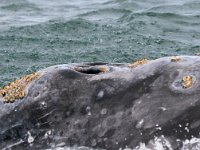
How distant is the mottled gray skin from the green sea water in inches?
249

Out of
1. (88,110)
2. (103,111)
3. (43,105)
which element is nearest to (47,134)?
(43,105)

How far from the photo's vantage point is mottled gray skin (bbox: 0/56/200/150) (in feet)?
20.0

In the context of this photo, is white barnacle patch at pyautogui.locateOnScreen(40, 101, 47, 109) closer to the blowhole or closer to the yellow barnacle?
the blowhole

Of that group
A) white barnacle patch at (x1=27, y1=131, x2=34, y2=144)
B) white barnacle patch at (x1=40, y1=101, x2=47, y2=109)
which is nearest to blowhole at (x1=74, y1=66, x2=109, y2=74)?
white barnacle patch at (x1=40, y1=101, x2=47, y2=109)

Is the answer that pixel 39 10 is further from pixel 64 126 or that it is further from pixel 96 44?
pixel 64 126

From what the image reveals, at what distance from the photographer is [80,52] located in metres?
15.4

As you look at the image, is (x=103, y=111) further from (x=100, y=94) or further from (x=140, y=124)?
(x=140, y=124)

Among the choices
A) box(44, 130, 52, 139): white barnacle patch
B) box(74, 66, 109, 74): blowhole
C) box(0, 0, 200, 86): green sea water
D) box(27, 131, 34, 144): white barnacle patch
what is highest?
box(74, 66, 109, 74): blowhole

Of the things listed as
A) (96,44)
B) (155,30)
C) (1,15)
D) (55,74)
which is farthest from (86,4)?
(55,74)

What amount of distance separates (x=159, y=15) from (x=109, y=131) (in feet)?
49.2

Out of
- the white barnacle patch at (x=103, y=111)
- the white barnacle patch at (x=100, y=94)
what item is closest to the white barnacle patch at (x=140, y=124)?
the white barnacle patch at (x=103, y=111)

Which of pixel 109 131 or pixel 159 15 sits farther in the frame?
pixel 159 15

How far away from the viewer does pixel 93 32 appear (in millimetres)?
17844

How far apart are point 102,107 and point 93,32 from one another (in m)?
11.6
